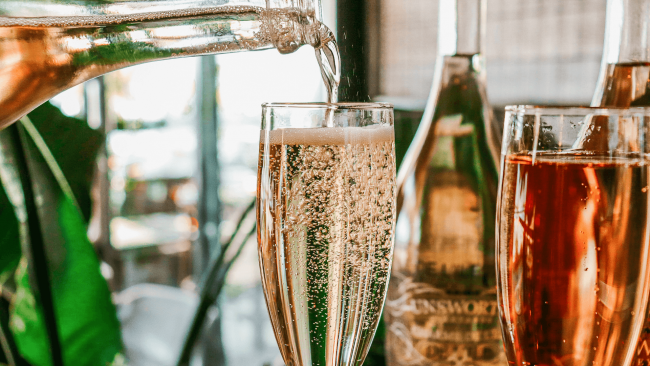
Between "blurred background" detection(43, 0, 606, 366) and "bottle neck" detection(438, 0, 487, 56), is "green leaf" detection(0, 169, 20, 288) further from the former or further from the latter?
"blurred background" detection(43, 0, 606, 366)

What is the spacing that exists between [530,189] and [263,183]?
0.54ft

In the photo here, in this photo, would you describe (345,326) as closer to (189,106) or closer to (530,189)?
(530,189)

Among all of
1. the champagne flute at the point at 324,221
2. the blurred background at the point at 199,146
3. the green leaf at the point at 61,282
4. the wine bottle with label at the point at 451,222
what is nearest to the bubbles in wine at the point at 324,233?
the champagne flute at the point at 324,221

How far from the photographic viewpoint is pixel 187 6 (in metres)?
0.37

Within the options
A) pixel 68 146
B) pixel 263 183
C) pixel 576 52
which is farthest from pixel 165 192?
pixel 263 183

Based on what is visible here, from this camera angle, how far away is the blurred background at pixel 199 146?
2.04 metres

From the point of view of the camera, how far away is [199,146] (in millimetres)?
3373

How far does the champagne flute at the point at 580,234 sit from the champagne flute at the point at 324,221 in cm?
10

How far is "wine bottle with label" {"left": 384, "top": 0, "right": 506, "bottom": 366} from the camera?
492 mm

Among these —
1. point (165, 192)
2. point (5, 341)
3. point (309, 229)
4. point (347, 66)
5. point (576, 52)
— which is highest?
point (576, 52)

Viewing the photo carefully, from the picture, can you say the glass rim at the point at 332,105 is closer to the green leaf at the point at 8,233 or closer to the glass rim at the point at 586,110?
the glass rim at the point at 586,110

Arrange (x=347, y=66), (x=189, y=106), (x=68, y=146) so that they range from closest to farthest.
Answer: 1. (x=347, y=66)
2. (x=68, y=146)
3. (x=189, y=106)

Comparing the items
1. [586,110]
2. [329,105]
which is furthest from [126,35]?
[586,110]

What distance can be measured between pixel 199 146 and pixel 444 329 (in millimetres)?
3002
